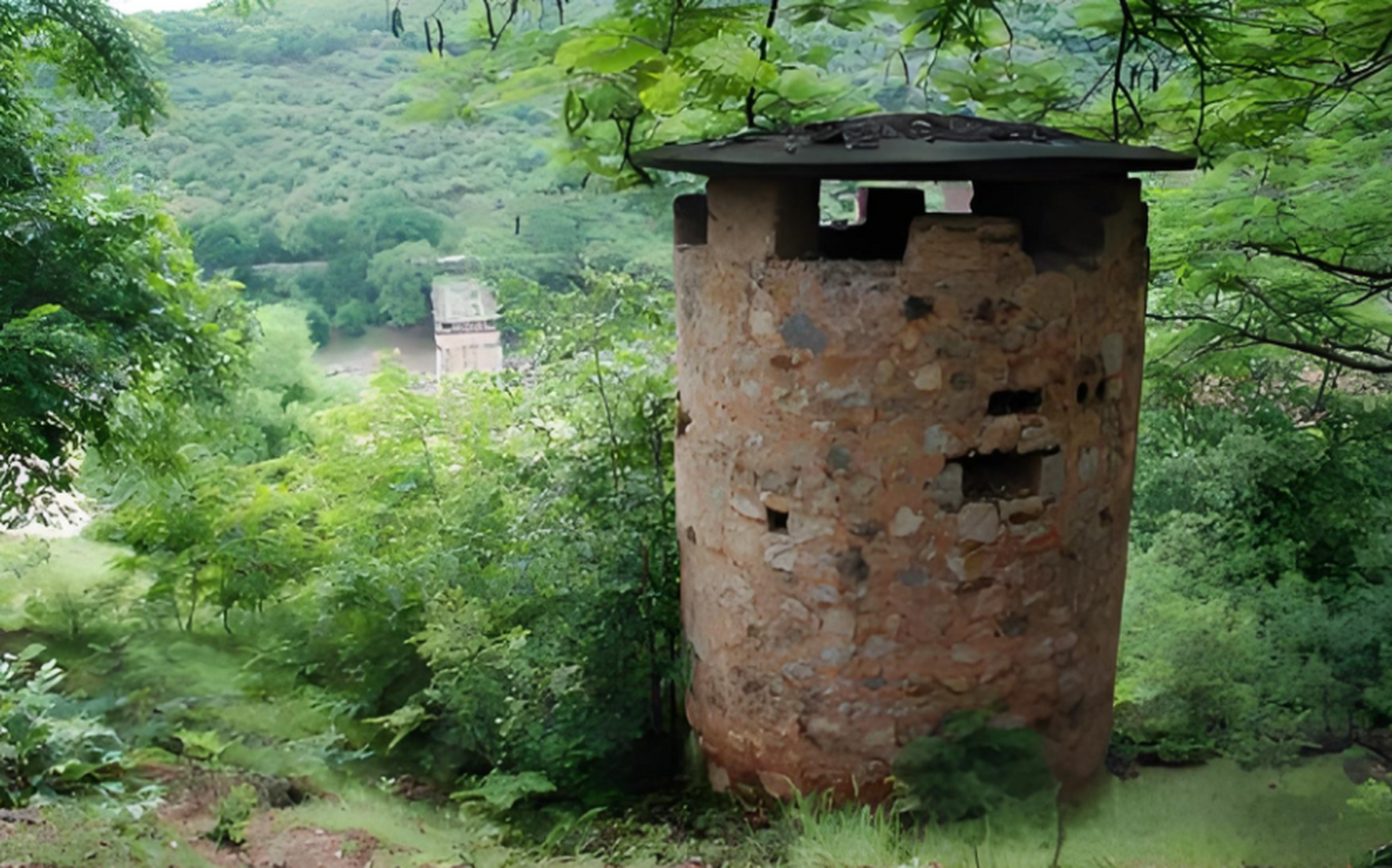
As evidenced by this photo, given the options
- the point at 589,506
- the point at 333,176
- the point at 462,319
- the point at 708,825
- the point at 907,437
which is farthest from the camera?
the point at 333,176

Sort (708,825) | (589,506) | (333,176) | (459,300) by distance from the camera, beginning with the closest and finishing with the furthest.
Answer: (708,825)
(589,506)
(459,300)
(333,176)

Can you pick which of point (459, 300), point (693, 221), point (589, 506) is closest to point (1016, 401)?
point (693, 221)

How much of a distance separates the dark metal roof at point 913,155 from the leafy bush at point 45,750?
3347 mm

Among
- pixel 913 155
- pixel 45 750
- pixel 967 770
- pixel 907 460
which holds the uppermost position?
pixel 913 155

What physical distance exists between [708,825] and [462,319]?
1119cm

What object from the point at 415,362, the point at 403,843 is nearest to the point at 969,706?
the point at 403,843

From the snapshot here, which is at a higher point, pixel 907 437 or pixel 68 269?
pixel 68 269

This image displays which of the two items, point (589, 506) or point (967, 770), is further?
point (589, 506)

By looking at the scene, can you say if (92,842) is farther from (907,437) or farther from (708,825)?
(907,437)

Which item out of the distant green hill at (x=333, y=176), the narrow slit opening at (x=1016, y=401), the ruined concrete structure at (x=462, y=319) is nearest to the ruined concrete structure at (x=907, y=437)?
the narrow slit opening at (x=1016, y=401)

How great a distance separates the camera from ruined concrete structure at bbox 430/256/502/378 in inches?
555

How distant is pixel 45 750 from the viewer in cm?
416

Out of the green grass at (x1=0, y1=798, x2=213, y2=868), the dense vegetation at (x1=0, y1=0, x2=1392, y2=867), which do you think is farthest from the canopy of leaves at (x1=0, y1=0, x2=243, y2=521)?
the green grass at (x1=0, y1=798, x2=213, y2=868)

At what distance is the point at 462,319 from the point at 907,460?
11575 millimetres
